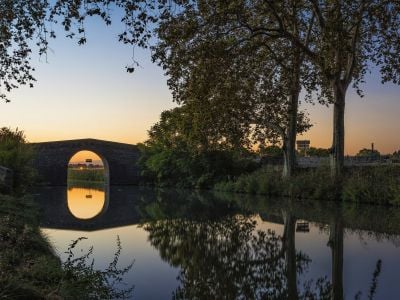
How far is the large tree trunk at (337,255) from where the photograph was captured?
6242mm

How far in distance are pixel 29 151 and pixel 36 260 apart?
1531cm

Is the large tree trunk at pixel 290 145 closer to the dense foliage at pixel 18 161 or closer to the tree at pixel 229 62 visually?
the tree at pixel 229 62

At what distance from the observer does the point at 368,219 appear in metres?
14.6

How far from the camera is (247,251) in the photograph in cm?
930

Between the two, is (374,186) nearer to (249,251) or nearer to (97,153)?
(249,251)

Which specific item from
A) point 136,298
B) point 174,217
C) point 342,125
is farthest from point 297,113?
point 136,298

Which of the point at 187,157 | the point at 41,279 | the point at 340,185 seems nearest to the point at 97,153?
the point at 187,157

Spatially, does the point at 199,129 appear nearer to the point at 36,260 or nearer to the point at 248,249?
the point at 248,249

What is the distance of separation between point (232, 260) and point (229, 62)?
11.1m

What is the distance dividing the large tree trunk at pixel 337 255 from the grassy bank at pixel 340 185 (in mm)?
5950

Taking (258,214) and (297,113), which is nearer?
(258,214)

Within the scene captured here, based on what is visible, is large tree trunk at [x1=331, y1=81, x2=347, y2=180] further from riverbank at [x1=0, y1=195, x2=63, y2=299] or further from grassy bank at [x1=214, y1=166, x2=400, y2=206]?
riverbank at [x1=0, y1=195, x2=63, y2=299]

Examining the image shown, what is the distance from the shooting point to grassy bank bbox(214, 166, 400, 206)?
65.4 feet

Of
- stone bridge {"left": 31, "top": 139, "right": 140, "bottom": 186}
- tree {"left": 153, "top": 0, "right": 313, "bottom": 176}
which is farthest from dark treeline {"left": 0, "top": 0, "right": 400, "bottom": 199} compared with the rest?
stone bridge {"left": 31, "top": 139, "right": 140, "bottom": 186}
